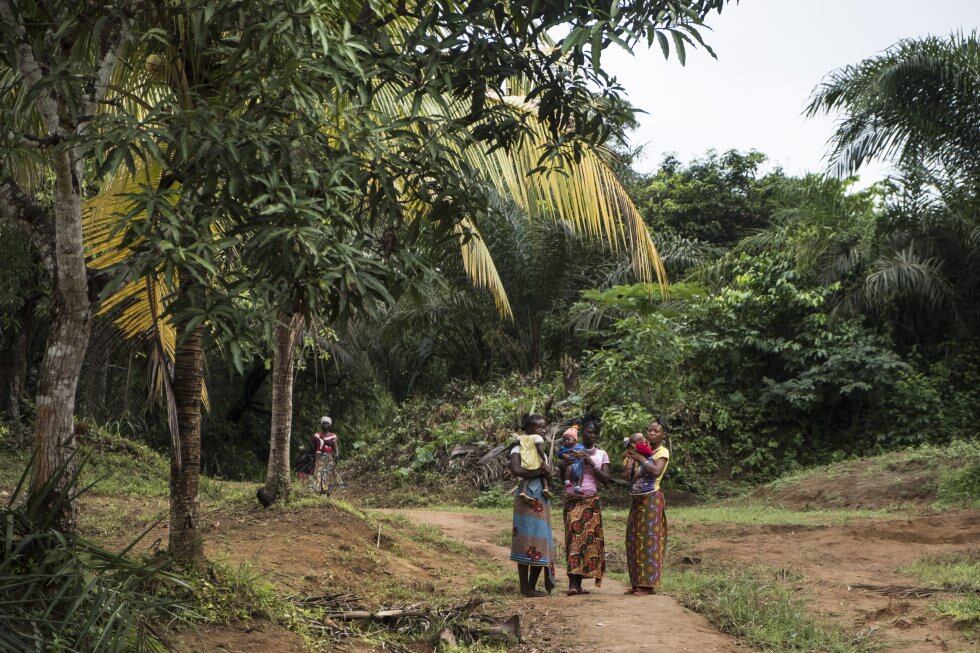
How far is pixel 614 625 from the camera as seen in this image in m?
6.41

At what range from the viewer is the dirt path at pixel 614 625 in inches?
234

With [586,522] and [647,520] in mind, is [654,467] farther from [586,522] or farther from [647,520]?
[586,522]

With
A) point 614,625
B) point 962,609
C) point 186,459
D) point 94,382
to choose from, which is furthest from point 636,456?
point 94,382

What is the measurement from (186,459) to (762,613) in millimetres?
4012

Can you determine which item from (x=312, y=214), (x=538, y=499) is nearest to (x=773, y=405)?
(x=538, y=499)

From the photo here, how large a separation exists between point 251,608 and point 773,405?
14.0 m

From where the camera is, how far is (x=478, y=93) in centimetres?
434

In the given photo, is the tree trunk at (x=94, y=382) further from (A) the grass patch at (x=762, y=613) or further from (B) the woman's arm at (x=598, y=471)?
(A) the grass patch at (x=762, y=613)

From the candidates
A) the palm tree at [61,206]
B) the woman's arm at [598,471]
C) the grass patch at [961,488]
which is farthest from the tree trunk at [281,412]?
the grass patch at [961,488]

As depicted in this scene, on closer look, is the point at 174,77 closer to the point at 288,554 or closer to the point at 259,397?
the point at 288,554

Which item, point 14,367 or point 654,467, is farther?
point 14,367

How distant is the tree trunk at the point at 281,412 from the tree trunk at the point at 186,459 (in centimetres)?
283

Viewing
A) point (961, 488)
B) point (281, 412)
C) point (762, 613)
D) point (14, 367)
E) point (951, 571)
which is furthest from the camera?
point (14, 367)

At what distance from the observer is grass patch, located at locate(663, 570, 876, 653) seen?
6.05 meters
